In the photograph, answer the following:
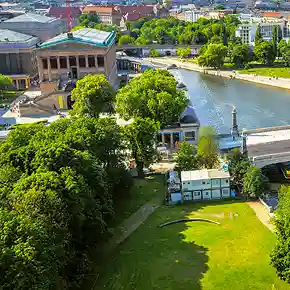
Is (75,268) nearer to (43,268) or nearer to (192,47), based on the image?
(43,268)

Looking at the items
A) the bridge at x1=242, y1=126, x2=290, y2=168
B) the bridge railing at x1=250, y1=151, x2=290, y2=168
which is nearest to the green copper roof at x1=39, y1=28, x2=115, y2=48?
the bridge at x1=242, y1=126, x2=290, y2=168

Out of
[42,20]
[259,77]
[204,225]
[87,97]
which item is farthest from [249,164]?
[42,20]

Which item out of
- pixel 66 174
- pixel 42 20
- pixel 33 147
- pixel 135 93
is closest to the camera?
pixel 66 174

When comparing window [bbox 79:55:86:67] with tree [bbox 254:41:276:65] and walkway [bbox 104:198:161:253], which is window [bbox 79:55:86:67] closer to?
tree [bbox 254:41:276:65]

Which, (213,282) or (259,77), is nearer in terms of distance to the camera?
(213,282)

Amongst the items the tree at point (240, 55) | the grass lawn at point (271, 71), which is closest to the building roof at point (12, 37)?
the tree at point (240, 55)

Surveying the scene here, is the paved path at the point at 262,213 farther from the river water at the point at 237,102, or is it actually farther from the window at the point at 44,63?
the window at the point at 44,63
